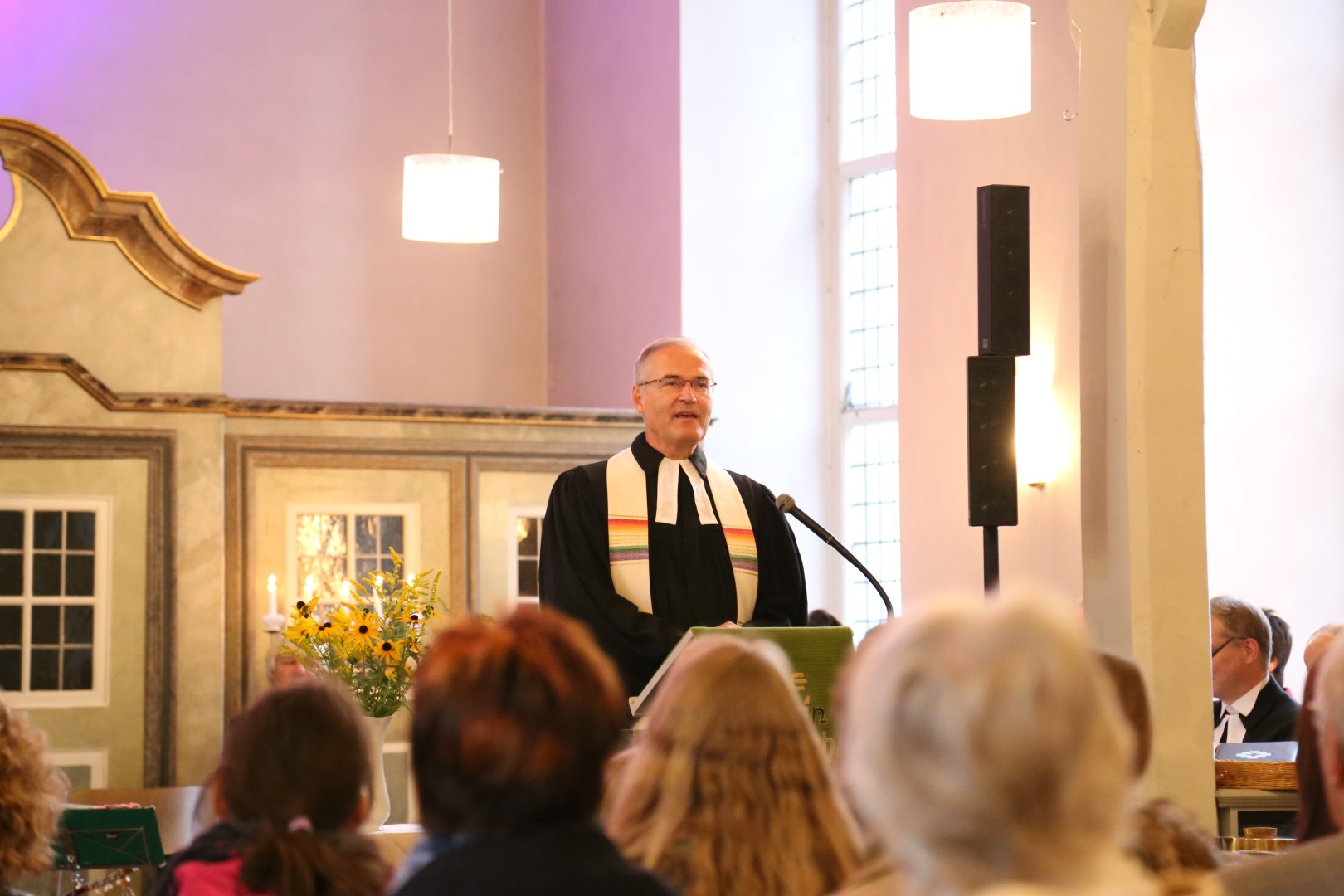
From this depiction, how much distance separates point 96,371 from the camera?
8.66 metres

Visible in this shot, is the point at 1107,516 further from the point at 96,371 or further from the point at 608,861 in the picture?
the point at 96,371

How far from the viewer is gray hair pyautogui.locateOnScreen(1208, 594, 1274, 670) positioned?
19.2 ft

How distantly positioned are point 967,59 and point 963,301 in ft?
7.87

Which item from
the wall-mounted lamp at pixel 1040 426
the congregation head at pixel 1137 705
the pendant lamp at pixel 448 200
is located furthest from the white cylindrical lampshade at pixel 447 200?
the congregation head at pixel 1137 705

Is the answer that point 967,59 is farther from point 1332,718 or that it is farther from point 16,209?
point 16,209

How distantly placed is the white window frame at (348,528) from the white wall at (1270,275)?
398 centimetres

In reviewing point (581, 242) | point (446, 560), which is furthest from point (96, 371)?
point (581, 242)

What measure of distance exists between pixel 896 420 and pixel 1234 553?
9.67 feet

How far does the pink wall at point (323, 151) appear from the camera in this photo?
1073 centimetres

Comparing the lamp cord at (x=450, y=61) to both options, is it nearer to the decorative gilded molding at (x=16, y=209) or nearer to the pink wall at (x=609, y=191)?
the pink wall at (x=609, y=191)

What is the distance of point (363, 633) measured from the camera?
537cm

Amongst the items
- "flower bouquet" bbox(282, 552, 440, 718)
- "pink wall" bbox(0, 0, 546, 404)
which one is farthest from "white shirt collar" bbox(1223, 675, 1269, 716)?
"pink wall" bbox(0, 0, 546, 404)

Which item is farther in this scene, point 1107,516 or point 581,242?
point 581,242

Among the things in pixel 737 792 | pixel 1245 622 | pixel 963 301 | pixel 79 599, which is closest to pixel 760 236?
pixel 963 301
